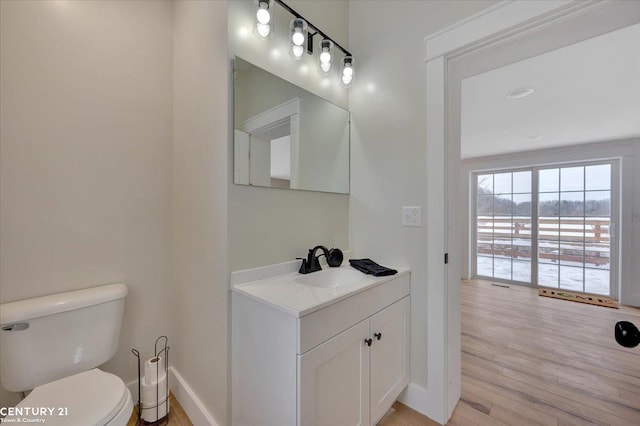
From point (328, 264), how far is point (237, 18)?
139 cm

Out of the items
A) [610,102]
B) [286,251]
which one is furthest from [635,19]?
[610,102]

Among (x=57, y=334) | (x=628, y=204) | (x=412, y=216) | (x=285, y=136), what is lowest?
(x=57, y=334)

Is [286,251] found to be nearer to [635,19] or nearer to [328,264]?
[328,264]

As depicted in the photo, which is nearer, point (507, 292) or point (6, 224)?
point (6, 224)

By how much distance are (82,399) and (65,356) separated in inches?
13.6

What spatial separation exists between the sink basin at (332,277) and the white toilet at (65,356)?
920 mm

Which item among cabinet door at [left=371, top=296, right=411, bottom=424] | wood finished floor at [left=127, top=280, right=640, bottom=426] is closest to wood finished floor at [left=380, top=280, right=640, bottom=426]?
wood finished floor at [left=127, top=280, right=640, bottom=426]

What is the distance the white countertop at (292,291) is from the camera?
1.01 metres

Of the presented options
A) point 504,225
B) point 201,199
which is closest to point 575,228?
point 504,225

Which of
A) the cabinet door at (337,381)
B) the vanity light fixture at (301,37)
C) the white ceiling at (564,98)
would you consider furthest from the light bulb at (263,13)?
the white ceiling at (564,98)

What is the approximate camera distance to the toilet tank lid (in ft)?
3.86

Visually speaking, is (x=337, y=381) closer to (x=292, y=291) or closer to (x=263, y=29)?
(x=292, y=291)

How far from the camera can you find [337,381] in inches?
→ 43.9

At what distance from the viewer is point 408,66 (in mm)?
1601
